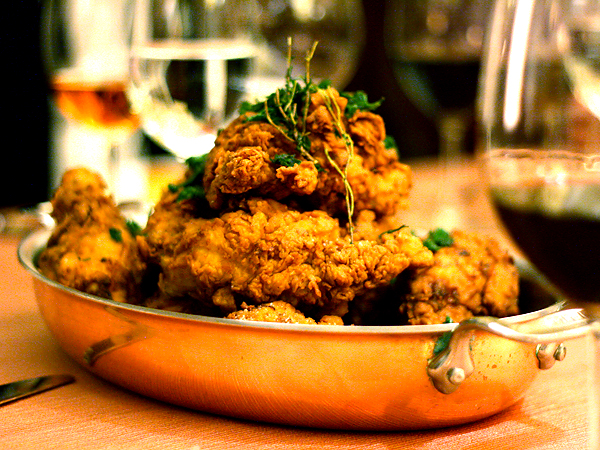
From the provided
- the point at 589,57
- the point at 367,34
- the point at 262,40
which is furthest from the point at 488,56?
the point at 367,34

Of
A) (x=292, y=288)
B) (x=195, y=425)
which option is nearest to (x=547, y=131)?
(x=292, y=288)

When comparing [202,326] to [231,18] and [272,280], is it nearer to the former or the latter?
[272,280]

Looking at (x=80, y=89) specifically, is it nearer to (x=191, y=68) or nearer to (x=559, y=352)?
(x=191, y=68)

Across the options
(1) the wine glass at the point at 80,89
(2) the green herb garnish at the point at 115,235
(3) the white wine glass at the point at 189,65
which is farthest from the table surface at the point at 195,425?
(1) the wine glass at the point at 80,89

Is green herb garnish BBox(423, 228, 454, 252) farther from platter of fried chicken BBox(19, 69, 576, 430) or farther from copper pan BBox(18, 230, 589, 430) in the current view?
copper pan BBox(18, 230, 589, 430)

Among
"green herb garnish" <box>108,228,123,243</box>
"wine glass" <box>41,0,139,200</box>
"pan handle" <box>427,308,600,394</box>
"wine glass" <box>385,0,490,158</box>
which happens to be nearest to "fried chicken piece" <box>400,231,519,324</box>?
"pan handle" <box>427,308,600,394</box>

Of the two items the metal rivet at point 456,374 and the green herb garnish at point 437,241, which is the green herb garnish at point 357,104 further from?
the metal rivet at point 456,374
